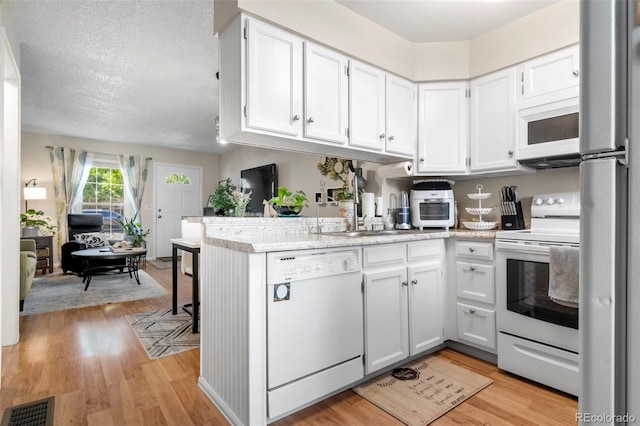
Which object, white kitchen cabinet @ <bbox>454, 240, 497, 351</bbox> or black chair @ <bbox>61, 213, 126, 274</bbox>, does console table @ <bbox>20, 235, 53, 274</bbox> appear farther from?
white kitchen cabinet @ <bbox>454, 240, 497, 351</bbox>

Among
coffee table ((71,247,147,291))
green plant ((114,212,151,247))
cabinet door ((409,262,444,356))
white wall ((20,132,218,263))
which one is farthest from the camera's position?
white wall ((20,132,218,263))

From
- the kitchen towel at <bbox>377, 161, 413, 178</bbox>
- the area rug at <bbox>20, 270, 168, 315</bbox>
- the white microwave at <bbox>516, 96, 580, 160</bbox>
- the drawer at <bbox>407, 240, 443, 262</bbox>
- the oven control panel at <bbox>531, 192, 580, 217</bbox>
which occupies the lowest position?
the area rug at <bbox>20, 270, 168, 315</bbox>

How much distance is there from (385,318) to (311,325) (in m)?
0.58

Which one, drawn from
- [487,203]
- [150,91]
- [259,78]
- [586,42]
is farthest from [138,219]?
[586,42]

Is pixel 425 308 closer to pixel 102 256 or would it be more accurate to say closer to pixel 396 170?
pixel 396 170

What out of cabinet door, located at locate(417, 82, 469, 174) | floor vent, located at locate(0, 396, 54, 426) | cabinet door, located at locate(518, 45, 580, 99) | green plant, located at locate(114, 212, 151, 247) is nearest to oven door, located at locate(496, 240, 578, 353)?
cabinet door, located at locate(417, 82, 469, 174)

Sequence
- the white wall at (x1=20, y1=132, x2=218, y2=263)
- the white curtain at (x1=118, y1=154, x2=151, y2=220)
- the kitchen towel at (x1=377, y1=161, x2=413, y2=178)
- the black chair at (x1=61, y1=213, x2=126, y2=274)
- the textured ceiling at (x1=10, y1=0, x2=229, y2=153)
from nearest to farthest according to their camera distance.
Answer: the textured ceiling at (x1=10, y1=0, x2=229, y2=153) < the kitchen towel at (x1=377, y1=161, x2=413, y2=178) < the black chair at (x1=61, y1=213, x2=126, y2=274) < the white wall at (x1=20, y1=132, x2=218, y2=263) < the white curtain at (x1=118, y1=154, x2=151, y2=220)

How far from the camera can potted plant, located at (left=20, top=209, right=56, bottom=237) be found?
514cm

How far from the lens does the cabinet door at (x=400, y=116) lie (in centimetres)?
260

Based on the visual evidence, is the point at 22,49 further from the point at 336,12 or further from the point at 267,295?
the point at 267,295

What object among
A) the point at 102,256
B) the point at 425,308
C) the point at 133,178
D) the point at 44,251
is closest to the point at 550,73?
the point at 425,308

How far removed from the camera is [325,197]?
3.33 meters

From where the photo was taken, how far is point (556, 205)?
7.60 feet

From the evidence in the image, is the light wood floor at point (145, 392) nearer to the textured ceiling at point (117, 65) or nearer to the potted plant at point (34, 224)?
the textured ceiling at point (117, 65)
